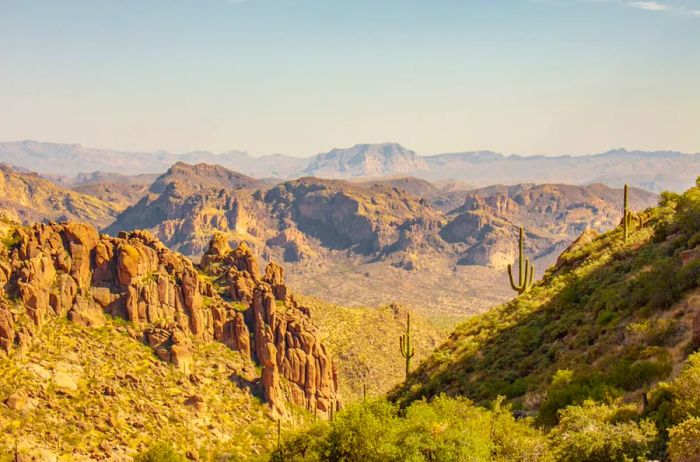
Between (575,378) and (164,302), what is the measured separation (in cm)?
6683

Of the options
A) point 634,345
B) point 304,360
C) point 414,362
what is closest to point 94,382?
point 304,360

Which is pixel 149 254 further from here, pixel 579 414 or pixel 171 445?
pixel 579 414

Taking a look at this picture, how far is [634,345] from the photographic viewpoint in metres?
33.3

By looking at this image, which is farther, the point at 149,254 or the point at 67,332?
the point at 149,254

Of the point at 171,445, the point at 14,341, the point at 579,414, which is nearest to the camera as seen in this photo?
the point at 579,414

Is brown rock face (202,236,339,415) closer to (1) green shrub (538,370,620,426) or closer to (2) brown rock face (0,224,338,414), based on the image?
(2) brown rock face (0,224,338,414)

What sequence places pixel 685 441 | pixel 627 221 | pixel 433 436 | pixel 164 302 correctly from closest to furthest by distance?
pixel 685 441, pixel 433 436, pixel 627 221, pixel 164 302

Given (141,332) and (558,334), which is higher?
(558,334)

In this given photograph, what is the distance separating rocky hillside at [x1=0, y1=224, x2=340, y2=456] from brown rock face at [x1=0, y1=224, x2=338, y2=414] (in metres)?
0.14

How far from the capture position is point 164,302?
8969 cm

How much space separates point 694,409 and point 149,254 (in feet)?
263

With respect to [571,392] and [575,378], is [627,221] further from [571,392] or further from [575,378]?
[571,392]

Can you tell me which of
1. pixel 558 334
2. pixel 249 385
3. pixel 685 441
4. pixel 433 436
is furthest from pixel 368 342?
pixel 685 441

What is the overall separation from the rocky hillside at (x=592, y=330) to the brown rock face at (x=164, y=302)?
3837cm
